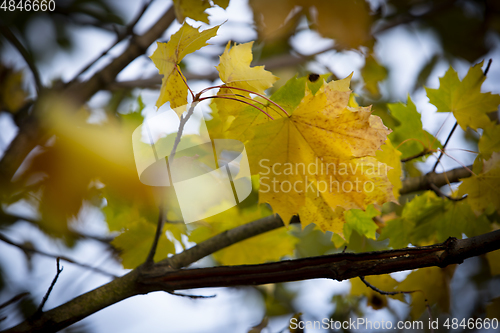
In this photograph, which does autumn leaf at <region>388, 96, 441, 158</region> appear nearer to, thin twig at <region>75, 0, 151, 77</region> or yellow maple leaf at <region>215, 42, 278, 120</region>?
yellow maple leaf at <region>215, 42, 278, 120</region>

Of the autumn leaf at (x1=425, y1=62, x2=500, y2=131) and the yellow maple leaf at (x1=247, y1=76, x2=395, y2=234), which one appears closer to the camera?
the yellow maple leaf at (x1=247, y1=76, x2=395, y2=234)

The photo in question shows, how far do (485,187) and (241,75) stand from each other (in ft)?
2.23

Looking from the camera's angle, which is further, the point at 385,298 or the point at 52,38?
the point at 52,38

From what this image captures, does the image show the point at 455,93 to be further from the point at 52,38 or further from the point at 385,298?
the point at 52,38

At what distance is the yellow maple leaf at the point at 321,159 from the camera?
1.85ft

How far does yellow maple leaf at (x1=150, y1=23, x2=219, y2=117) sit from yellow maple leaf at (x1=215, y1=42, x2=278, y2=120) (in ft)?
0.21

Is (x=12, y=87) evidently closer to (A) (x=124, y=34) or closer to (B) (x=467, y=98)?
(A) (x=124, y=34)

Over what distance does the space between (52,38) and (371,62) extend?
1.81 m

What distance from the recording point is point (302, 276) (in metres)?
0.52

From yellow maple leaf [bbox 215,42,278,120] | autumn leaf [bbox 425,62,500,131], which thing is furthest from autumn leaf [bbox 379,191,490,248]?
yellow maple leaf [bbox 215,42,278,120]

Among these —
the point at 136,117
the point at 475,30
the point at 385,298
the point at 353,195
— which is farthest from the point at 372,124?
the point at 475,30

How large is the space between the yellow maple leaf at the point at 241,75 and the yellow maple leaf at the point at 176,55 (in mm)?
64

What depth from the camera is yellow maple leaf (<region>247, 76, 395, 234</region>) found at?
563mm

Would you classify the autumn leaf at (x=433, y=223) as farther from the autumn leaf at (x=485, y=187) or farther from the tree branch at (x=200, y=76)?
the tree branch at (x=200, y=76)
